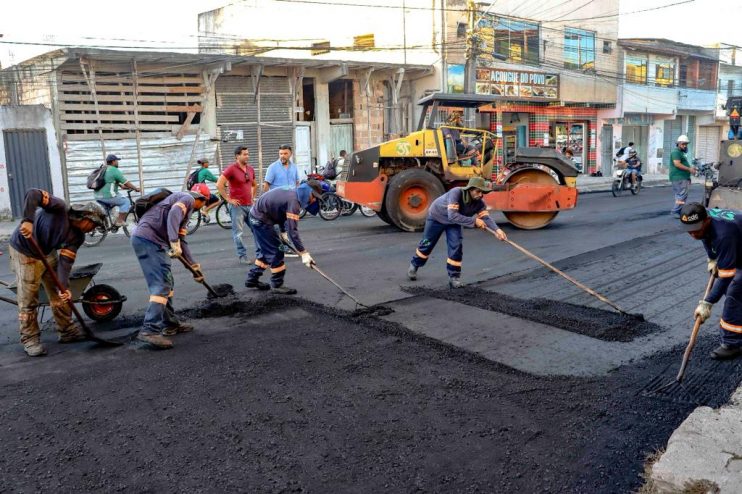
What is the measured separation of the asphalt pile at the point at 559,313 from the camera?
6.31 m

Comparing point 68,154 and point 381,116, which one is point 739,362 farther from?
point 381,116

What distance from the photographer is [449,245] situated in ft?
26.5

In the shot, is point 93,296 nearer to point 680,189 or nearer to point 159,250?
point 159,250

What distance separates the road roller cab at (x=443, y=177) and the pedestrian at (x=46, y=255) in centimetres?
747

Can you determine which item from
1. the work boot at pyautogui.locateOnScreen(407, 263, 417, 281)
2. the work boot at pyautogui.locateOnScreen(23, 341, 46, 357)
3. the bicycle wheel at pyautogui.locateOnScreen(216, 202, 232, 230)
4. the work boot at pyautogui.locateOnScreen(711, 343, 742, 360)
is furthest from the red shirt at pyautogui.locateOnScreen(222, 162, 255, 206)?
the work boot at pyautogui.locateOnScreen(711, 343, 742, 360)

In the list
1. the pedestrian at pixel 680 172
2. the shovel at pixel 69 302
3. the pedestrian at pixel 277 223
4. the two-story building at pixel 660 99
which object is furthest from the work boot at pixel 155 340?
the two-story building at pixel 660 99

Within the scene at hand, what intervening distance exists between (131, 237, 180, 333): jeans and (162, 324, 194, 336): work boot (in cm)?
19

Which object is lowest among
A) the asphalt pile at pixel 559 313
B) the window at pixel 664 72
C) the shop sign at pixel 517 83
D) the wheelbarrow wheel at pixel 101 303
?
the asphalt pile at pixel 559 313

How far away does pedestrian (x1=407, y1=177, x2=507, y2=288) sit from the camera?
782cm

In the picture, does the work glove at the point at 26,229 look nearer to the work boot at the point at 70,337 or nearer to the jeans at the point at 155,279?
the jeans at the point at 155,279

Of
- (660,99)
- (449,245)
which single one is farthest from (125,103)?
(660,99)

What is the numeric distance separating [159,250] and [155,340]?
83 cm

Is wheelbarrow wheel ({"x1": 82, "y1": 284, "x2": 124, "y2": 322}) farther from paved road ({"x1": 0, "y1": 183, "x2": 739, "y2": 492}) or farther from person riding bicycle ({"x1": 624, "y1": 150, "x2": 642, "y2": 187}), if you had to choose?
person riding bicycle ({"x1": 624, "y1": 150, "x2": 642, "y2": 187})

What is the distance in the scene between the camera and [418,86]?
24094 mm
